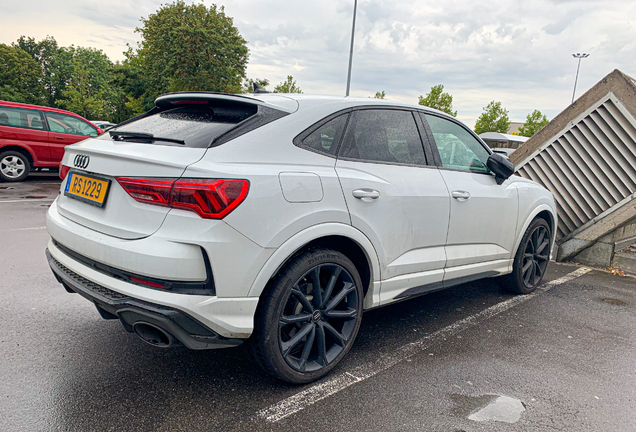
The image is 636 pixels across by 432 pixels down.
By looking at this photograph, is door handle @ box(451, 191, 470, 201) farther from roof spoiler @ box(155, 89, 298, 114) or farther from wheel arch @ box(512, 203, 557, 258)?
roof spoiler @ box(155, 89, 298, 114)

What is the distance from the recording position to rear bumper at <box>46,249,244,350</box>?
210cm

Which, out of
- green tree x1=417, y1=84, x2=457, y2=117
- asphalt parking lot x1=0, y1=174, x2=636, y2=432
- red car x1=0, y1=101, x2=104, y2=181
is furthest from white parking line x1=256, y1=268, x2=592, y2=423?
green tree x1=417, y1=84, x2=457, y2=117

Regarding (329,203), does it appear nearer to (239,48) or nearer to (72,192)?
(72,192)

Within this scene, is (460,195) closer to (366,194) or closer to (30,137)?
(366,194)

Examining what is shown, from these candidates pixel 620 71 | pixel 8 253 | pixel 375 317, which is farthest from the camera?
pixel 620 71

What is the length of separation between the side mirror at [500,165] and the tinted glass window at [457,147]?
7 cm

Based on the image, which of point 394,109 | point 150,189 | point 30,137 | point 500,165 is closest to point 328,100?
point 394,109

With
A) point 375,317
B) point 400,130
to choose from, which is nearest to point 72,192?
point 400,130

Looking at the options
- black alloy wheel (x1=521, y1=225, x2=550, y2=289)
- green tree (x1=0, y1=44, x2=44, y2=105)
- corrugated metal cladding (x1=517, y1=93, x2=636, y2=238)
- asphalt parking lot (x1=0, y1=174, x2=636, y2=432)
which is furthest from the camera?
green tree (x1=0, y1=44, x2=44, y2=105)

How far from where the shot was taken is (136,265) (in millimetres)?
2145

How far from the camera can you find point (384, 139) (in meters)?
3.12

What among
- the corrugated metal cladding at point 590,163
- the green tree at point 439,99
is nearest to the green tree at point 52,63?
the green tree at point 439,99

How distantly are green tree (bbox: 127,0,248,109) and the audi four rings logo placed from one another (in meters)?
30.2

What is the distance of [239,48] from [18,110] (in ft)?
88.2
